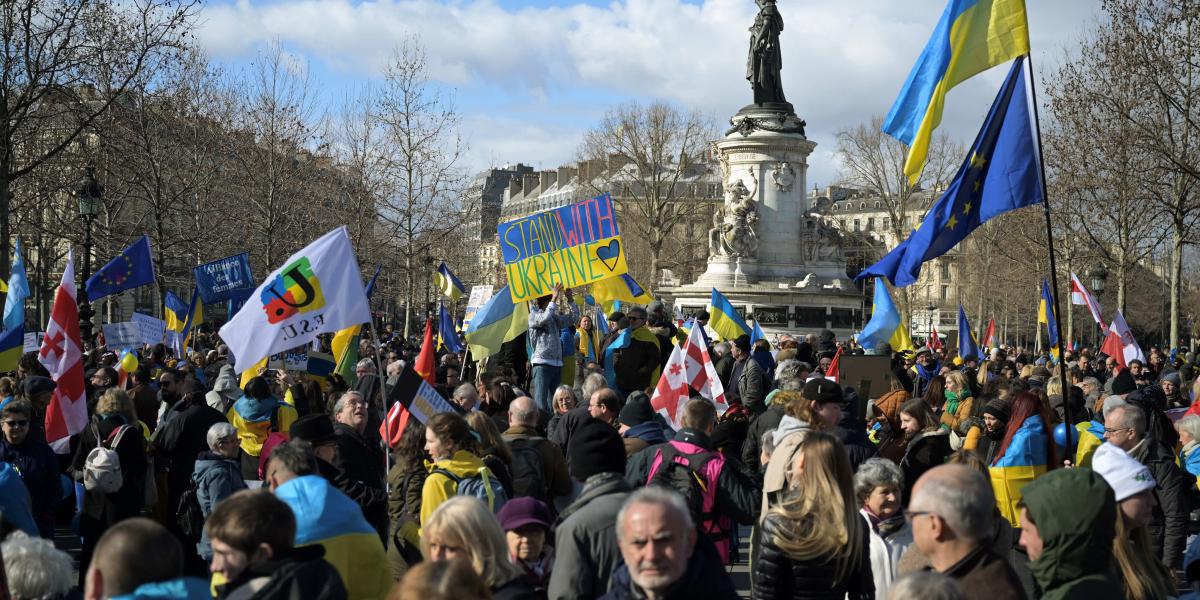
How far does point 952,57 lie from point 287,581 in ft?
21.5

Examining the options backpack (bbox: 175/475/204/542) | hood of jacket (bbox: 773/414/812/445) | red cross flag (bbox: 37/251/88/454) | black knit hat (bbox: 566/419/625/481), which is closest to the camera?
black knit hat (bbox: 566/419/625/481)

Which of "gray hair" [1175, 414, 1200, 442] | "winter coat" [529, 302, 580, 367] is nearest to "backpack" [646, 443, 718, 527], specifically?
"gray hair" [1175, 414, 1200, 442]

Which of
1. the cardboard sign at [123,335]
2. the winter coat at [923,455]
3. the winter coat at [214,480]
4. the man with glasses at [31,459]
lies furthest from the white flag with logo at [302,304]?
the cardboard sign at [123,335]

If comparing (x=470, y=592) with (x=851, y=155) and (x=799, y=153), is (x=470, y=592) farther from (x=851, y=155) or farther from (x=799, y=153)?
(x=851, y=155)

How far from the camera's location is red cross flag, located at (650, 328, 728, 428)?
11.4 m

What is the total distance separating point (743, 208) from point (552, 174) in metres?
75.2

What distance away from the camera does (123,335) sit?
17.6m

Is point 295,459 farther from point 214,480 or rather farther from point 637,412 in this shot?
point 637,412

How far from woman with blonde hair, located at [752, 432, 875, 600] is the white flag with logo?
4.14 meters

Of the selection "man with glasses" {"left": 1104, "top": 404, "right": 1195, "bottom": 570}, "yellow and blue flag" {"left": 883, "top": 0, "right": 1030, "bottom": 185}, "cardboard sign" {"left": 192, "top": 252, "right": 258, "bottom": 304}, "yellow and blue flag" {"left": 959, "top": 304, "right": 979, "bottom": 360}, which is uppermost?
A: "yellow and blue flag" {"left": 883, "top": 0, "right": 1030, "bottom": 185}

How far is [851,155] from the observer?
61.3 m

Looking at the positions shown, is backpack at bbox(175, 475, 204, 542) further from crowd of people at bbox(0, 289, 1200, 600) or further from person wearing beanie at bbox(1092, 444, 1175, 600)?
person wearing beanie at bbox(1092, 444, 1175, 600)

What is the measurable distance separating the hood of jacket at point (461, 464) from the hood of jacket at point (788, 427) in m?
1.54

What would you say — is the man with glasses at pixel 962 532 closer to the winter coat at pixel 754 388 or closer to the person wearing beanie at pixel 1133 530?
the person wearing beanie at pixel 1133 530
